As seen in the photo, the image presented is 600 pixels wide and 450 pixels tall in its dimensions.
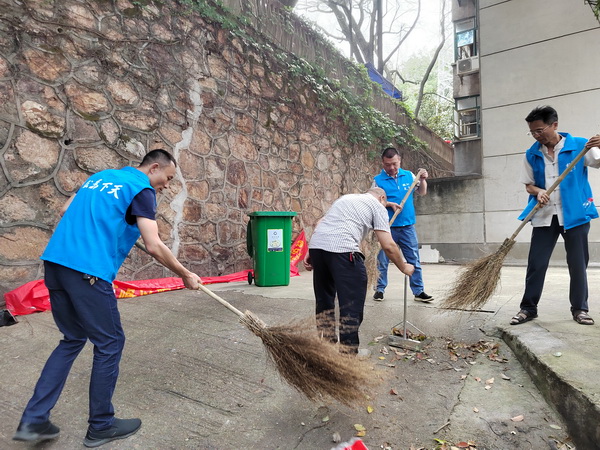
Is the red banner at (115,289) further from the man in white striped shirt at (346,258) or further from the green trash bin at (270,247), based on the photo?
the man in white striped shirt at (346,258)

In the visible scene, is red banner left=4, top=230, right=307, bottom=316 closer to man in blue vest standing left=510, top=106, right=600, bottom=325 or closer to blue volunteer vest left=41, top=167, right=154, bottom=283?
blue volunteer vest left=41, top=167, right=154, bottom=283

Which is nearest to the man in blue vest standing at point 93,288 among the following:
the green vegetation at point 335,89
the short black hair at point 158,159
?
the short black hair at point 158,159

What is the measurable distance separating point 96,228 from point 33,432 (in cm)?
101

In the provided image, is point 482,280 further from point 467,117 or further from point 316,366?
point 467,117

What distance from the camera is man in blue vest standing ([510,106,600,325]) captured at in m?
3.29

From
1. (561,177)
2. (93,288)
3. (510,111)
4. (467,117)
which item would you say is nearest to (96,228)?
(93,288)

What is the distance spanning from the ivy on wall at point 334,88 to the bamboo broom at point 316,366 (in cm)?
506

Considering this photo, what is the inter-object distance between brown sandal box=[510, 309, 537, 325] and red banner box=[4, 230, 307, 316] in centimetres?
371

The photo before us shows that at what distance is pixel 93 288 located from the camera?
200 centimetres

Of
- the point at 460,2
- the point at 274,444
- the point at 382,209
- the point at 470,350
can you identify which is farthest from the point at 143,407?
the point at 460,2

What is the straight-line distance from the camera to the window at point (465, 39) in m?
11.0

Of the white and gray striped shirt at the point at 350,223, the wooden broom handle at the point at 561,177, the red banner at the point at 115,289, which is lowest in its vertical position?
the red banner at the point at 115,289

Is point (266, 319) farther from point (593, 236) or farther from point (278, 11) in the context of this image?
point (593, 236)

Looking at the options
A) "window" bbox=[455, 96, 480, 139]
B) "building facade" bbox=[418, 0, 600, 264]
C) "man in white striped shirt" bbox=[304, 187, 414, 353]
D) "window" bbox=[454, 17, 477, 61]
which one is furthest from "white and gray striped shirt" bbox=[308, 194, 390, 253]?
"window" bbox=[454, 17, 477, 61]
